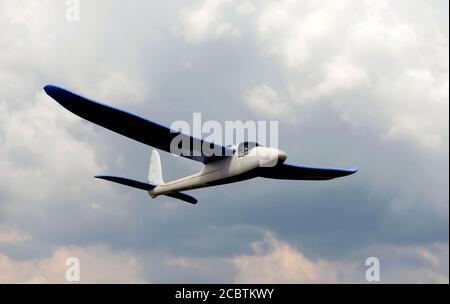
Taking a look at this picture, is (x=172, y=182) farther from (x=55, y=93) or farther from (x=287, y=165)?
(x=55, y=93)

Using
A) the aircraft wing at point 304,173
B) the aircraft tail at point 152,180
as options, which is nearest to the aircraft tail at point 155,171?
the aircraft tail at point 152,180

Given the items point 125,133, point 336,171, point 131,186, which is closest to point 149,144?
point 125,133

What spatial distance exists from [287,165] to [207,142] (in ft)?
18.8

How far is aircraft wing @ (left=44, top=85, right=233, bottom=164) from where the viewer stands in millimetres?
20391

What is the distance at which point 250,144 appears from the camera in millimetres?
22781

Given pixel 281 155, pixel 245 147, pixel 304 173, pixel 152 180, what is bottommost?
pixel 281 155

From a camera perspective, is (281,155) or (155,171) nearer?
(281,155)

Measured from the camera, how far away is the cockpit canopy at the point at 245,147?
2275 centimetres

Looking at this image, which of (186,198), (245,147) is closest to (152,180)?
(186,198)

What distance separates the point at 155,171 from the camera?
32.2 metres

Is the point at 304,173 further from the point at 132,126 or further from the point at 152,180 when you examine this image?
the point at 132,126

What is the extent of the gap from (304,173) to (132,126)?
34.2 ft

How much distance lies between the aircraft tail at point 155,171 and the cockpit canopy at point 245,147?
8.99 m

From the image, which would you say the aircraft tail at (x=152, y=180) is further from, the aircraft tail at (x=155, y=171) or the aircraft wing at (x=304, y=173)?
the aircraft wing at (x=304, y=173)
